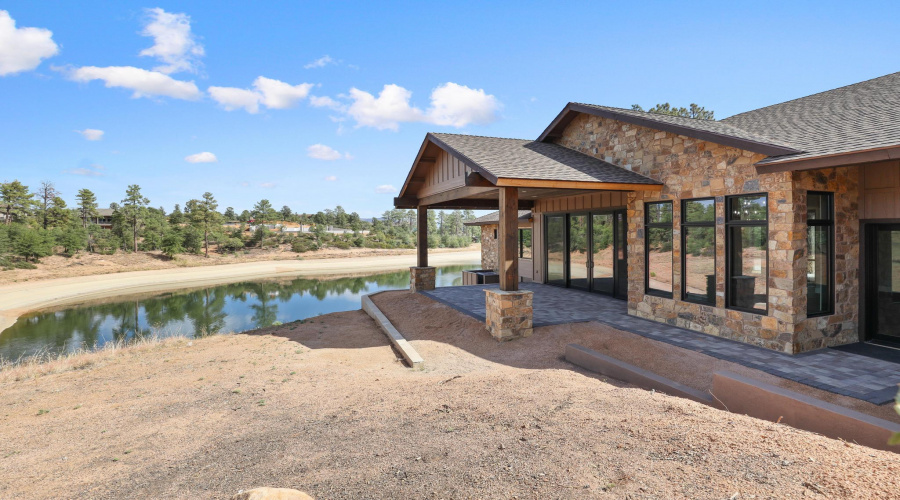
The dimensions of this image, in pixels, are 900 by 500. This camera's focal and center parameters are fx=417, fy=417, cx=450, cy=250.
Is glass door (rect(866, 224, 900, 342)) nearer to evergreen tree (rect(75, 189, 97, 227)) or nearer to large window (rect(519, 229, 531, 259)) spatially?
large window (rect(519, 229, 531, 259))

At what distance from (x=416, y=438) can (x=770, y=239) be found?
5.45 meters

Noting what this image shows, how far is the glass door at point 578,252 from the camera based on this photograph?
10.8 meters

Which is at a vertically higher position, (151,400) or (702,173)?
(702,173)

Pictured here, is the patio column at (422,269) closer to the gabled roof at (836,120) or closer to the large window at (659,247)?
the large window at (659,247)

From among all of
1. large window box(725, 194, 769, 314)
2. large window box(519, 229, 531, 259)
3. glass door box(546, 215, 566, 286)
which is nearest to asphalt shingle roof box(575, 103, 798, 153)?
large window box(725, 194, 769, 314)

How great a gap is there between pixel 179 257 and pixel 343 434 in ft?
132

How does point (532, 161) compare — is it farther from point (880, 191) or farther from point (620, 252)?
point (880, 191)

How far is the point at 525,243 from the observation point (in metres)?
14.0

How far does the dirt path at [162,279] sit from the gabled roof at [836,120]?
82.1 ft

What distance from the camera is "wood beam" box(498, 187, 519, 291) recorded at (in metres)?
6.84

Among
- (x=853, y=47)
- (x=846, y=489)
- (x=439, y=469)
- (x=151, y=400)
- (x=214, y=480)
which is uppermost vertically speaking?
(x=853, y=47)

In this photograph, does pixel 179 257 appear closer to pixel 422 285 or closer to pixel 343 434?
pixel 422 285

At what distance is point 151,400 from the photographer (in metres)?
5.62

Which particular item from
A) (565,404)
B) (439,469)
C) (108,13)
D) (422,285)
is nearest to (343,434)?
(439,469)
